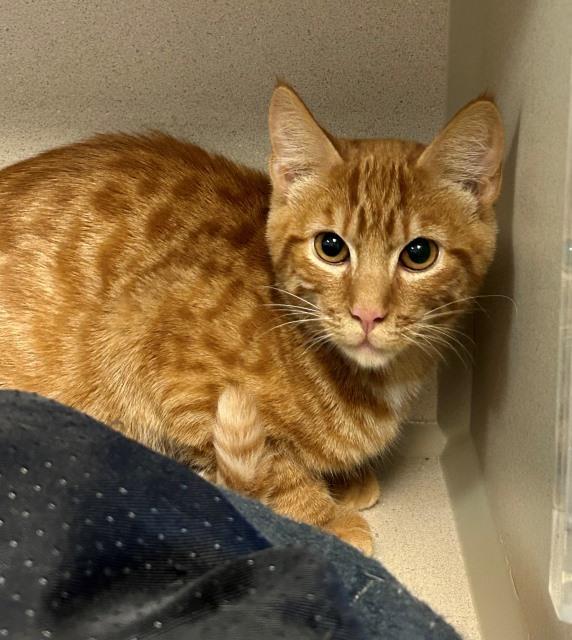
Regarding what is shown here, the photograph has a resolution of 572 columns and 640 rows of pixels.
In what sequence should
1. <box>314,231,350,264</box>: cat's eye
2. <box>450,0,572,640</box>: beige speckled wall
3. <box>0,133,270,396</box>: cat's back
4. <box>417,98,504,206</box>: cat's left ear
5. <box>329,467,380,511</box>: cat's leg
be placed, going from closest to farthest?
<box>450,0,572,640</box>: beige speckled wall < <box>417,98,504,206</box>: cat's left ear < <box>314,231,350,264</box>: cat's eye < <box>0,133,270,396</box>: cat's back < <box>329,467,380,511</box>: cat's leg

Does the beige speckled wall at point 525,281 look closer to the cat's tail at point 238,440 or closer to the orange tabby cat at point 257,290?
the orange tabby cat at point 257,290

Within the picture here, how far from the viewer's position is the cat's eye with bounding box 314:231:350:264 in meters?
1.27

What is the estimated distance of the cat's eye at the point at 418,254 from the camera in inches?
49.1

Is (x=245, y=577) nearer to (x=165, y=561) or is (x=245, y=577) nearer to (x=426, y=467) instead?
(x=165, y=561)

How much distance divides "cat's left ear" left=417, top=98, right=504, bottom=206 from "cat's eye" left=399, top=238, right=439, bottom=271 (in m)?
0.11

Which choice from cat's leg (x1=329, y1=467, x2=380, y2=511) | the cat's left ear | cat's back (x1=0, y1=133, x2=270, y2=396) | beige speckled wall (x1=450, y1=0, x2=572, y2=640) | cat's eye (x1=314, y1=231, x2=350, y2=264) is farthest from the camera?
cat's leg (x1=329, y1=467, x2=380, y2=511)

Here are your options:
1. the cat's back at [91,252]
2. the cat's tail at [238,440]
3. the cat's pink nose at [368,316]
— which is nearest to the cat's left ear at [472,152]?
the cat's pink nose at [368,316]

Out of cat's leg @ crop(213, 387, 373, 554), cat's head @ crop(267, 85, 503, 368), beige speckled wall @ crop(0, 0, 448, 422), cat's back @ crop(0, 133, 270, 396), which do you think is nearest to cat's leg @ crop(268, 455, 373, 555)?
cat's leg @ crop(213, 387, 373, 554)

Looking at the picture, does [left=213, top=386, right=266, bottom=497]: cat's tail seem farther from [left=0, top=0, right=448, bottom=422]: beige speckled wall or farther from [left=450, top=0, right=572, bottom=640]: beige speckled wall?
[left=0, top=0, right=448, bottom=422]: beige speckled wall

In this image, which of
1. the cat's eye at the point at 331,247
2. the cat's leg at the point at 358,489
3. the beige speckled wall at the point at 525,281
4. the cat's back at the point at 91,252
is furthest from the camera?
the cat's leg at the point at 358,489

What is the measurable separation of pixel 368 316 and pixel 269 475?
356 millimetres

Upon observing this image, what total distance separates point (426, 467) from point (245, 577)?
35.5 inches

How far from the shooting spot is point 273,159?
134 cm

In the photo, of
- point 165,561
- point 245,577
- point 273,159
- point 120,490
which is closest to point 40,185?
point 273,159
